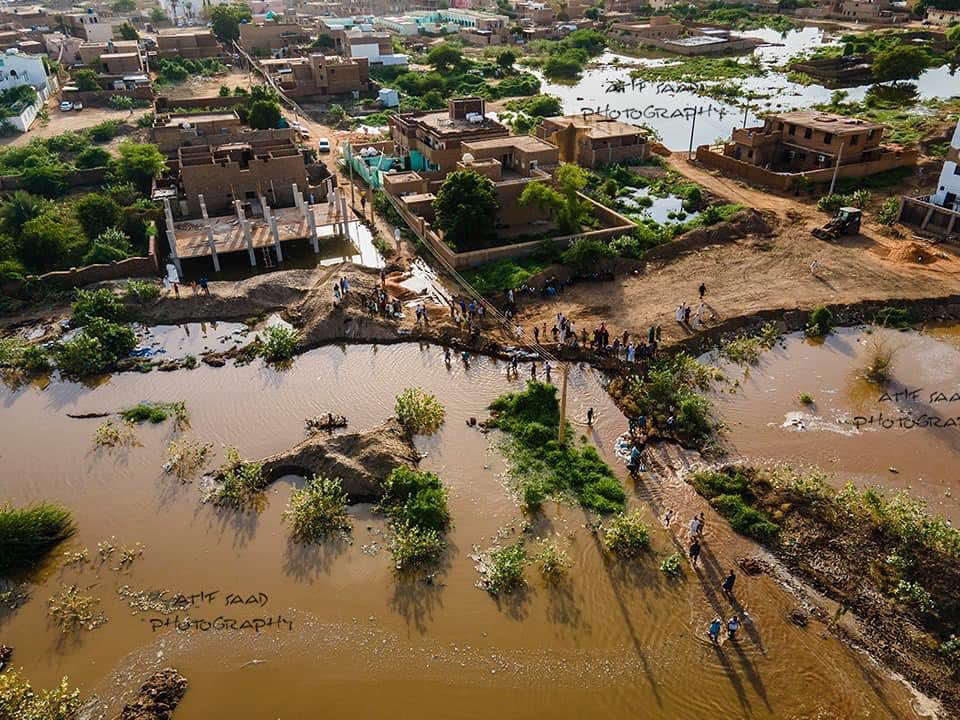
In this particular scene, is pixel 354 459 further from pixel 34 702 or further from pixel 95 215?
pixel 95 215

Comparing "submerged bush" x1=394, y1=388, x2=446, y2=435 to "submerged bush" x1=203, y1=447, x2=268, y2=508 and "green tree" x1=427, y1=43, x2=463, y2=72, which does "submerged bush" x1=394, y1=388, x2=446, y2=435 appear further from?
"green tree" x1=427, y1=43, x2=463, y2=72

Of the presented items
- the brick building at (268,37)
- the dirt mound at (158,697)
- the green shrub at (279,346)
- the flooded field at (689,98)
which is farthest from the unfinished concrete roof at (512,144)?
the brick building at (268,37)

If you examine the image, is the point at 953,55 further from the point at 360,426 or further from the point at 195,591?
the point at 195,591

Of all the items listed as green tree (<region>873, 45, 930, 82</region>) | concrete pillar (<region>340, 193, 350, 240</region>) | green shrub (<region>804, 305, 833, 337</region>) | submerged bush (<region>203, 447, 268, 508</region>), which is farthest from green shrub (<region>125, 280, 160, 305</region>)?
green tree (<region>873, 45, 930, 82</region>)

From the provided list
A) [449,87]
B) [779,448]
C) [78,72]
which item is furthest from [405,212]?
[78,72]

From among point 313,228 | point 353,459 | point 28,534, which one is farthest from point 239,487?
point 313,228

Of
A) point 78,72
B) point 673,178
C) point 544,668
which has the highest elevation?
point 78,72
